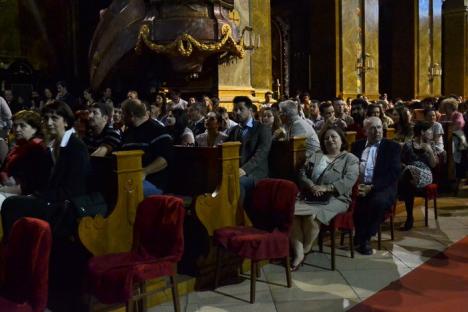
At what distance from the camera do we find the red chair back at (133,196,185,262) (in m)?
3.91

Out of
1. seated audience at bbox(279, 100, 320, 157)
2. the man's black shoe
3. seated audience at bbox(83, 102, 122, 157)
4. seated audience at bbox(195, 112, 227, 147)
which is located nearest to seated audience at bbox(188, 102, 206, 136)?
seated audience at bbox(195, 112, 227, 147)

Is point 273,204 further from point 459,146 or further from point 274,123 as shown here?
point 459,146

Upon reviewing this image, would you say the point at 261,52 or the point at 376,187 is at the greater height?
the point at 261,52

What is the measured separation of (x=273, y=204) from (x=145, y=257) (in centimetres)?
133

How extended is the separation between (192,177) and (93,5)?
11.5m

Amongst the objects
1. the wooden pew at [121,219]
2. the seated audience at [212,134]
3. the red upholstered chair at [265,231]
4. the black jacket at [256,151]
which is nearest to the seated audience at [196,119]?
the seated audience at [212,134]

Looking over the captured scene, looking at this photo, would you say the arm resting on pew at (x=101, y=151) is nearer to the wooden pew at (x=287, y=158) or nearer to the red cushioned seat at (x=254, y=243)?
the red cushioned seat at (x=254, y=243)

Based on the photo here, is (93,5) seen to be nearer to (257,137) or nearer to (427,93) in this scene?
(257,137)

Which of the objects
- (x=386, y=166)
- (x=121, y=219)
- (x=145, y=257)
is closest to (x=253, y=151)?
(x=386, y=166)

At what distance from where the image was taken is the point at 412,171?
6.70 metres

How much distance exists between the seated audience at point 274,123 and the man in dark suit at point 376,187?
3.40ft

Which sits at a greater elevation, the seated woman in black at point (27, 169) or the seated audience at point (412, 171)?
the seated woman in black at point (27, 169)

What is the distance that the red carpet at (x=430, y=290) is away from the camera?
4285 mm

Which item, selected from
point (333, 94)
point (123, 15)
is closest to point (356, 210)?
point (123, 15)
